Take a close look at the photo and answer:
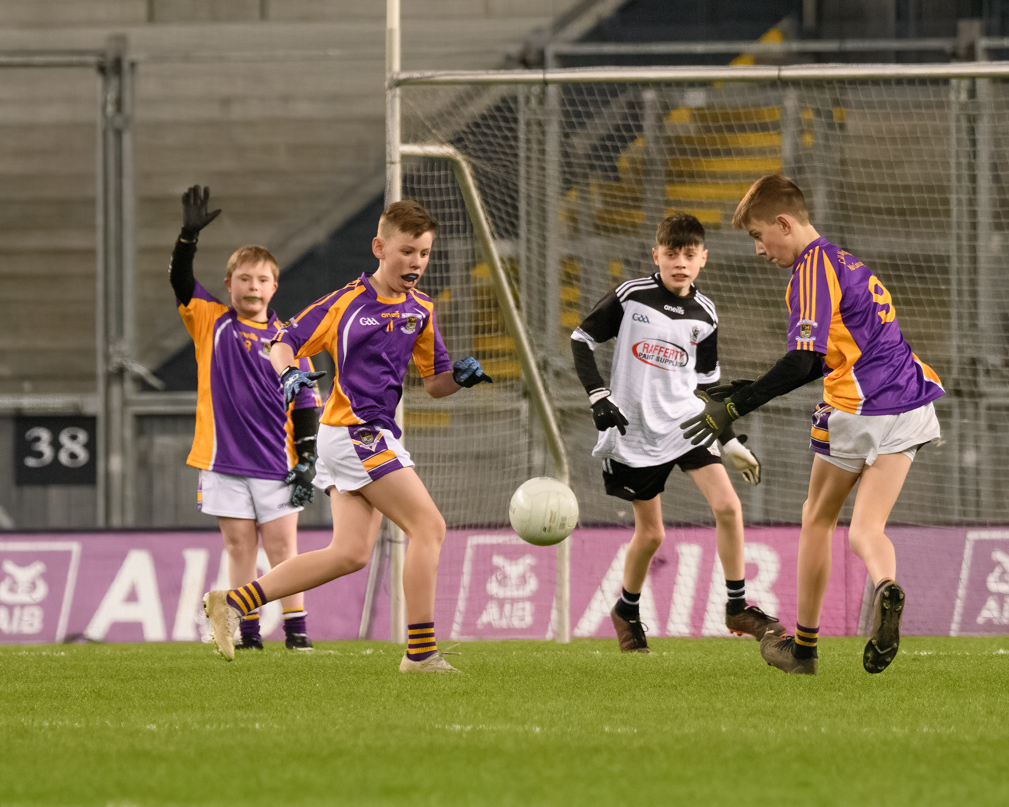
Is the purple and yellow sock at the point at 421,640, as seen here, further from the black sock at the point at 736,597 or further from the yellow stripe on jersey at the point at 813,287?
the yellow stripe on jersey at the point at 813,287

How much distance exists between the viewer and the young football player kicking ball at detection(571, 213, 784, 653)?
6176mm

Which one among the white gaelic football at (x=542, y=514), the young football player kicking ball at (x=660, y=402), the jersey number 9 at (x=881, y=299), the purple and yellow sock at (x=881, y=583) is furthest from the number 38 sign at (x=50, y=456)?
the purple and yellow sock at (x=881, y=583)

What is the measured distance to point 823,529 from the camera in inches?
191

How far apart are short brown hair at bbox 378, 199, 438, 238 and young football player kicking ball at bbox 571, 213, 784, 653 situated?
4.14ft

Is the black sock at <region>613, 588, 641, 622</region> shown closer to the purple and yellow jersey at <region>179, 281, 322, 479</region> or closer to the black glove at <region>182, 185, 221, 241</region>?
the purple and yellow jersey at <region>179, 281, 322, 479</region>

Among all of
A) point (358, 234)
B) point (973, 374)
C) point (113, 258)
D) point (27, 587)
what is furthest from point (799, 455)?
point (113, 258)

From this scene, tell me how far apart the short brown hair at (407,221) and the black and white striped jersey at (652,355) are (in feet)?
4.23

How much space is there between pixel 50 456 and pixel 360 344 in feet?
27.0

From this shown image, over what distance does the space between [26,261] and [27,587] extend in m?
5.83

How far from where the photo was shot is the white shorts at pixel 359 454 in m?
5.05

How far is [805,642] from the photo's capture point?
503 cm

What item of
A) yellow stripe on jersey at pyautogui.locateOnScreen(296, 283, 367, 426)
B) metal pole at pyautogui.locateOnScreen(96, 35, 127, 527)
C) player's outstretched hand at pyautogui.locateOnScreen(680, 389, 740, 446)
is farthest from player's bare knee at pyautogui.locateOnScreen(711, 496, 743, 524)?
metal pole at pyautogui.locateOnScreen(96, 35, 127, 527)

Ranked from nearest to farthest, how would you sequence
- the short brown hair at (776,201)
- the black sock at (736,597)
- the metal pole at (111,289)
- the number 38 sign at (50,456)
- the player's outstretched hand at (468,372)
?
1. the short brown hair at (776,201)
2. the player's outstretched hand at (468,372)
3. the black sock at (736,597)
4. the metal pole at (111,289)
5. the number 38 sign at (50,456)

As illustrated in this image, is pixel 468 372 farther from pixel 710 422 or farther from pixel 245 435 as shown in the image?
pixel 245 435
